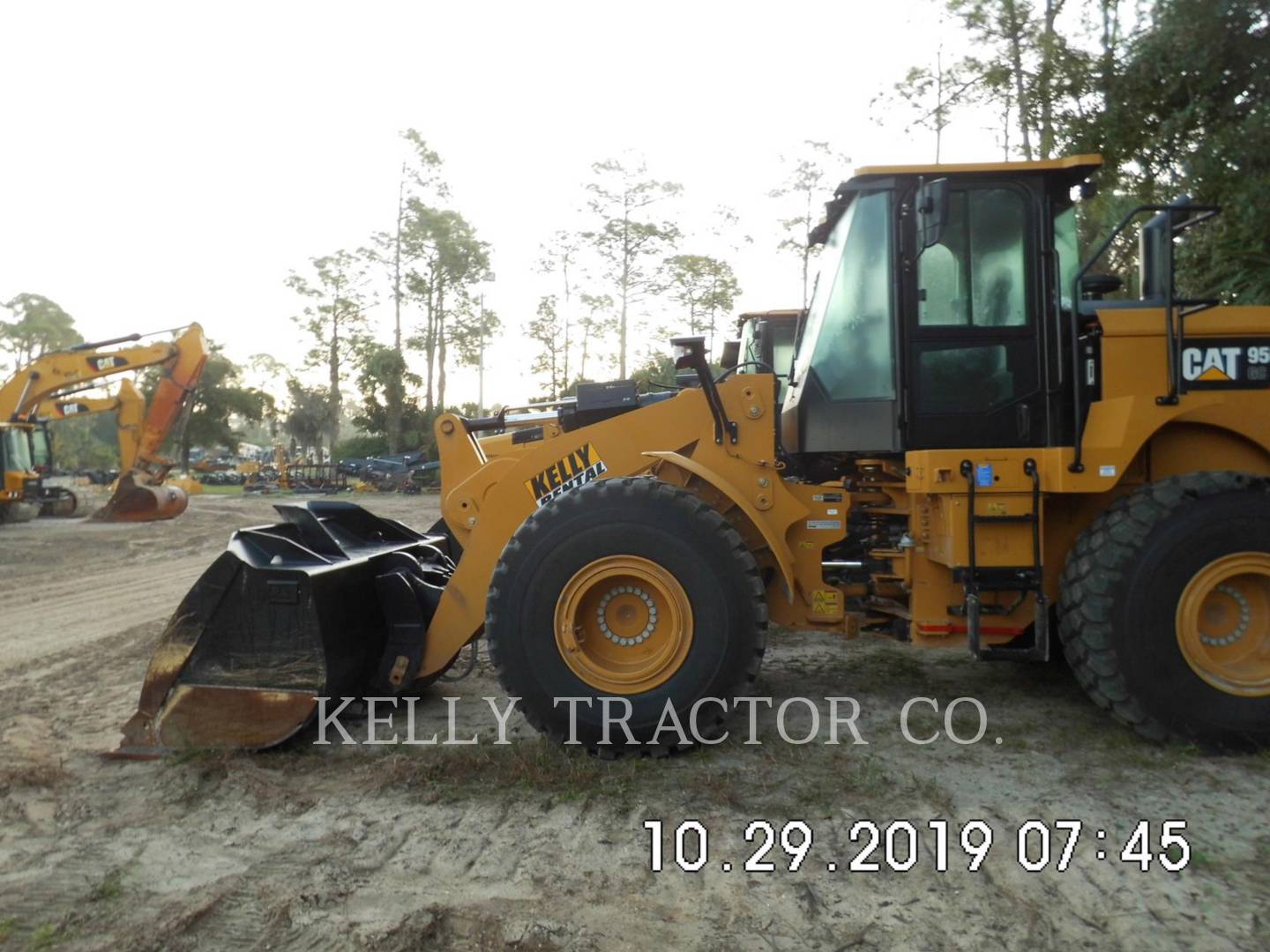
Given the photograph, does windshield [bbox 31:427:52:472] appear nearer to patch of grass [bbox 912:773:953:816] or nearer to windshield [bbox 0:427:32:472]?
windshield [bbox 0:427:32:472]

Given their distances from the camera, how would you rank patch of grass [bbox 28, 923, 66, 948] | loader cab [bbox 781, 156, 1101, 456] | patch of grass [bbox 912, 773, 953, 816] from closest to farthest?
1. patch of grass [bbox 28, 923, 66, 948]
2. patch of grass [bbox 912, 773, 953, 816]
3. loader cab [bbox 781, 156, 1101, 456]

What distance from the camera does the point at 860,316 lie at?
14.7 feet

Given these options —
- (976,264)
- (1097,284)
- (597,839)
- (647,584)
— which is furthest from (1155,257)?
(597,839)

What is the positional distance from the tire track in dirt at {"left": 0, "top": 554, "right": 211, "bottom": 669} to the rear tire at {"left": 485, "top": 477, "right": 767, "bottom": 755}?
13.8ft

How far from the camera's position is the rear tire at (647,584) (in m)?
3.89

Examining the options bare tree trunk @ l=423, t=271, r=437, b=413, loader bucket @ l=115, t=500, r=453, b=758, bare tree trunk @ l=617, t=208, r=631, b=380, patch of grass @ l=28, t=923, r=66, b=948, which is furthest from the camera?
bare tree trunk @ l=423, t=271, r=437, b=413

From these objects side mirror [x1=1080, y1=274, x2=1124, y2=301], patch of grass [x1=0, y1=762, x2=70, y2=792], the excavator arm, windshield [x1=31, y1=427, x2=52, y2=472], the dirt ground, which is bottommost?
the dirt ground

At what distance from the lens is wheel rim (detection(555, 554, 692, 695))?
394 centimetres

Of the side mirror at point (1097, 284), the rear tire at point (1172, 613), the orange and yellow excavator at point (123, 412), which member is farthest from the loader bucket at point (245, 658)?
the orange and yellow excavator at point (123, 412)

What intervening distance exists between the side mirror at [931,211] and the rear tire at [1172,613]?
4.84 feet

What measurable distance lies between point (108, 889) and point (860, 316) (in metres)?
3.78

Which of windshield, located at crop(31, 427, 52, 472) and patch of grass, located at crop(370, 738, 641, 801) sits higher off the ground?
windshield, located at crop(31, 427, 52, 472)

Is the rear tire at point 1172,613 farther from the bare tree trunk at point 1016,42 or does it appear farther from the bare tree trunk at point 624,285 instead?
the bare tree trunk at point 624,285

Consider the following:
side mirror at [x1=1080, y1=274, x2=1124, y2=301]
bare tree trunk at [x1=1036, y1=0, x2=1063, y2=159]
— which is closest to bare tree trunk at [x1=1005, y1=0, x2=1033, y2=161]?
bare tree trunk at [x1=1036, y1=0, x2=1063, y2=159]
